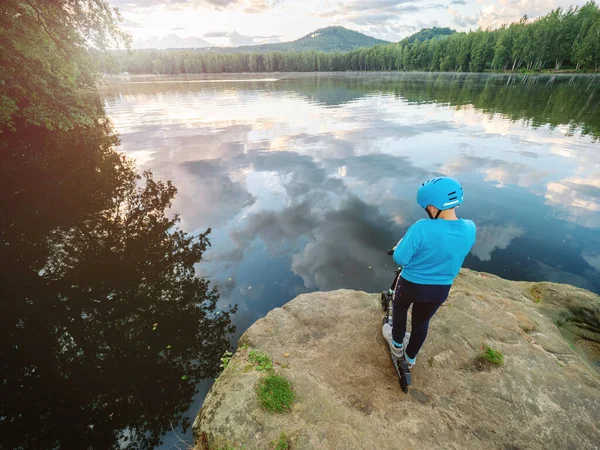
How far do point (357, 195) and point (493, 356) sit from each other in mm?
9663

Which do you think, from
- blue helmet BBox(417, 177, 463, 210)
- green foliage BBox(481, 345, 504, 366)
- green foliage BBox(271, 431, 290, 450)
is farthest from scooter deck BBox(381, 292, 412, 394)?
blue helmet BBox(417, 177, 463, 210)

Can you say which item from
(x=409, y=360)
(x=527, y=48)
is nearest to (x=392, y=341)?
(x=409, y=360)

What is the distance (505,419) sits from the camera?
3.89 m

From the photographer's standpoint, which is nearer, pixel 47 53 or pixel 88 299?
pixel 88 299

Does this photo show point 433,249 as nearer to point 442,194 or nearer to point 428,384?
point 442,194

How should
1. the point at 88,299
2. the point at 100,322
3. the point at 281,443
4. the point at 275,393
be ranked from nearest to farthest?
the point at 281,443
the point at 275,393
the point at 100,322
the point at 88,299

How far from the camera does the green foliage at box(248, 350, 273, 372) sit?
4.58 meters

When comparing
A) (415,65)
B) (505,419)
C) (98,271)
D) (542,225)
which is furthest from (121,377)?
(415,65)

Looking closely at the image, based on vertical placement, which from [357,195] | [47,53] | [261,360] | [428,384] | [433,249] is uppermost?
[47,53]

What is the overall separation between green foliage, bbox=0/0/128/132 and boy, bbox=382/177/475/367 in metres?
21.2

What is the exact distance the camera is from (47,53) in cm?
1588

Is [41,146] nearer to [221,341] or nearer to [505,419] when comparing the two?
[221,341]

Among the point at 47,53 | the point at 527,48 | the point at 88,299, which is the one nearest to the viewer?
the point at 88,299

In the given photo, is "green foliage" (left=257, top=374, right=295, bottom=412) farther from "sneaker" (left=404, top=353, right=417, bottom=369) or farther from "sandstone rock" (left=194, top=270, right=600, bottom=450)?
"sneaker" (left=404, top=353, right=417, bottom=369)
